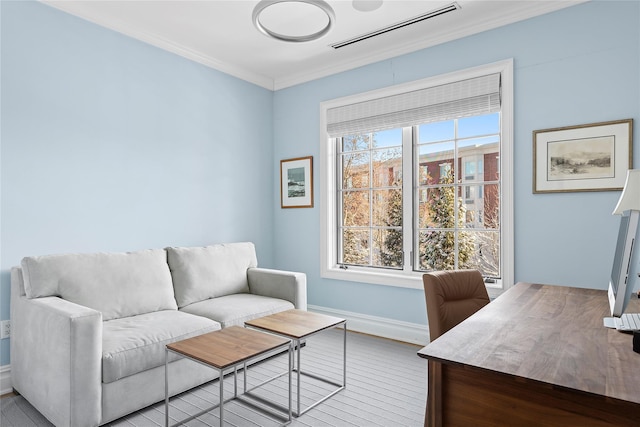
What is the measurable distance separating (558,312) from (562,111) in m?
1.77

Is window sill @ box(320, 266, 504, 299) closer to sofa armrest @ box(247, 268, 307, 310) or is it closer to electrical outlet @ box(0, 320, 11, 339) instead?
sofa armrest @ box(247, 268, 307, 310)

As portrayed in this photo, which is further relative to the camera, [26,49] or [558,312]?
[26,49]

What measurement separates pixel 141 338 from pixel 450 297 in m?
1.81

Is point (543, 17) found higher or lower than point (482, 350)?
higher

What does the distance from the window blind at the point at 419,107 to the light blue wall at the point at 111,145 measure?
113 cm

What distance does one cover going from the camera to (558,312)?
169 cm

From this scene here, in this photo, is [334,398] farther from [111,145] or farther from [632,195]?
[111,145]

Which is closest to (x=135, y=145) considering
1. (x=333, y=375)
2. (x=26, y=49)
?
(x=26, y=49)

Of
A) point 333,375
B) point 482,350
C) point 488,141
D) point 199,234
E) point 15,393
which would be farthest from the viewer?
point 199,234

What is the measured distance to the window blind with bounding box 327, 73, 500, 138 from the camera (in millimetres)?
3096

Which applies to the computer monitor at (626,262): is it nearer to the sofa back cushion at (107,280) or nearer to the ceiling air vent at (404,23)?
the ceiling air vent at (404,23)

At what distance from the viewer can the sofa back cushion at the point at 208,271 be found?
3.10 meters

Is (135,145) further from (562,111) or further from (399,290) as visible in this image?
(562,111)

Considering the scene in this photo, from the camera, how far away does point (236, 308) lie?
116 inches
